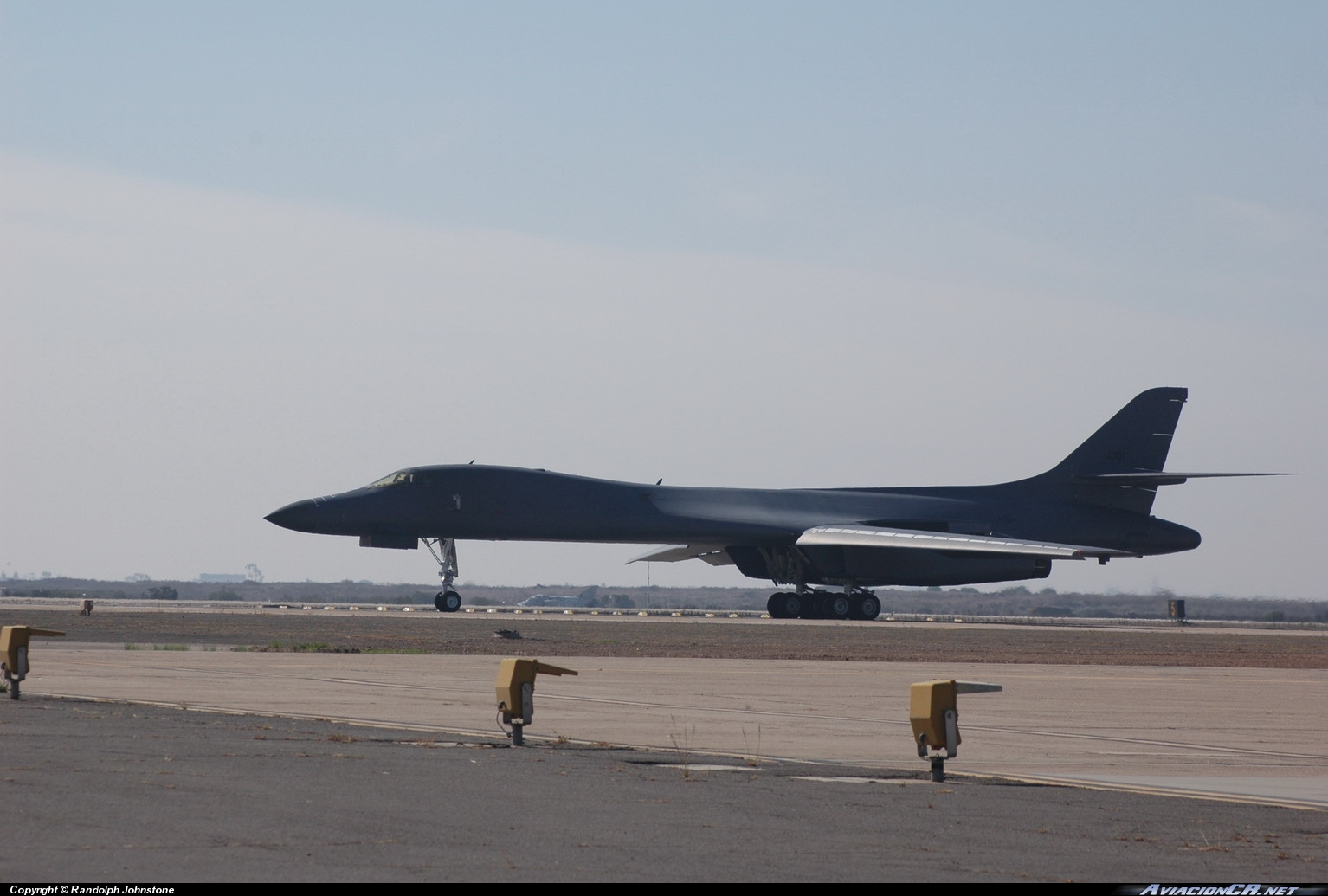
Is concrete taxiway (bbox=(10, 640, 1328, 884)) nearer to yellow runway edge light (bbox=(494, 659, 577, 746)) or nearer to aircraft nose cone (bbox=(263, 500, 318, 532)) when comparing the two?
yellow runway edge light (bbox=(494, 659, 577, 746))

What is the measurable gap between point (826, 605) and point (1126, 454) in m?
11.4

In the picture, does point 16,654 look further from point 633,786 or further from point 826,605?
point 826,605

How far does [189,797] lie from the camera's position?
28.4 ft

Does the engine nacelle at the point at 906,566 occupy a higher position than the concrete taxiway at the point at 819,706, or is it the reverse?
the engine nacelle at the point at 906,566

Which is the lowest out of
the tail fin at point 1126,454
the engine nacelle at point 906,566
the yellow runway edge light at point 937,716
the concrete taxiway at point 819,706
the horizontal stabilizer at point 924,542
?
the concrete taxiway at point 819,706

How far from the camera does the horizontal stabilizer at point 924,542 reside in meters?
45.8

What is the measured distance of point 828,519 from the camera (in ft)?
164

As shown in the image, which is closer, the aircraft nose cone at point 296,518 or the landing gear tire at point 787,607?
the aircraft nose cone at point 296,518

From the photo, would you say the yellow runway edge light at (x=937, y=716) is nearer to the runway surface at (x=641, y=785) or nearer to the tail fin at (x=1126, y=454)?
the runway surface at (x=641, y=785)

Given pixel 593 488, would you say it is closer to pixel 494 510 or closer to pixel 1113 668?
pixel 494 510

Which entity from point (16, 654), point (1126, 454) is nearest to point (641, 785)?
point (16, 654)

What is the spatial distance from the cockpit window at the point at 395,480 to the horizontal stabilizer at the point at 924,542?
11841 mm

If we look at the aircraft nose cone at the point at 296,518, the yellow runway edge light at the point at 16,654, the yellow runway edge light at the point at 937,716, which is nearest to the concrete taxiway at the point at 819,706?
the yellow runway edge light at the point at 937,716

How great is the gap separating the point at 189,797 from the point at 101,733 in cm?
368
